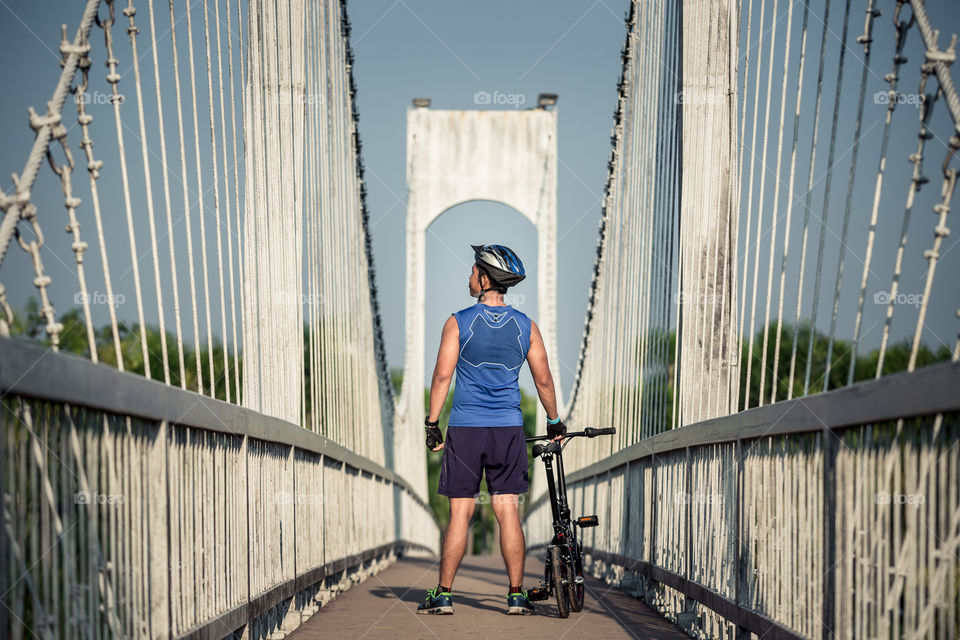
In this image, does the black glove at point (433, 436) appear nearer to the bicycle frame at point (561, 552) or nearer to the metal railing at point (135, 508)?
the bicycle frame at point (561, 552)

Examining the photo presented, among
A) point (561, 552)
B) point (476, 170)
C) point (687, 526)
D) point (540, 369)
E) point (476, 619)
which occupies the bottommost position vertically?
point (476, 619)

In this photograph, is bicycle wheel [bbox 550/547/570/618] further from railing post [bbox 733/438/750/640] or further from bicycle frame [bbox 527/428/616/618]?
railing post [bbox 733/438/750/640]

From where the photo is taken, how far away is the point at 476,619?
16.1ft

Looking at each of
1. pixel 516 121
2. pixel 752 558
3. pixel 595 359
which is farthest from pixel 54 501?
pixel 516 121

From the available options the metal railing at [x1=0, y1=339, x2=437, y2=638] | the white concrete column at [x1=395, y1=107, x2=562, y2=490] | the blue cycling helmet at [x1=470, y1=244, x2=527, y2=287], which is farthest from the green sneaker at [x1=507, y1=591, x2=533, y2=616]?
the white concrete column at [x1=395, y1=107, x2=562, y2=490]

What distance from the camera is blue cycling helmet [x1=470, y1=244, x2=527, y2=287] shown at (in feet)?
16.2

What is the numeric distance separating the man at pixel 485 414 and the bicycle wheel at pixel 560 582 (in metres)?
0.14

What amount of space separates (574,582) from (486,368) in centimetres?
97

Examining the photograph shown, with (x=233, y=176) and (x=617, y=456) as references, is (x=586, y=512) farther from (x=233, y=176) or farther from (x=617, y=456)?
(x=233, y=176)

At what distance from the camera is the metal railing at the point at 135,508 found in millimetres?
2074

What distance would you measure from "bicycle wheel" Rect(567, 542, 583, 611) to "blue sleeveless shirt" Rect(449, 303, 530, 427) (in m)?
0.59

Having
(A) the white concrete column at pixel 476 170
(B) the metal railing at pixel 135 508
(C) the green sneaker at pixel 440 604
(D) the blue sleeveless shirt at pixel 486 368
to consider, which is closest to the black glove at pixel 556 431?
Answer: (D) the blue sleeveless shirt at pixel 486 368

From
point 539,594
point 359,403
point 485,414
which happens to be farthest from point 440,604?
point 359,403

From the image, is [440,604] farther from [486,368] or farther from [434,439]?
[486,368]
